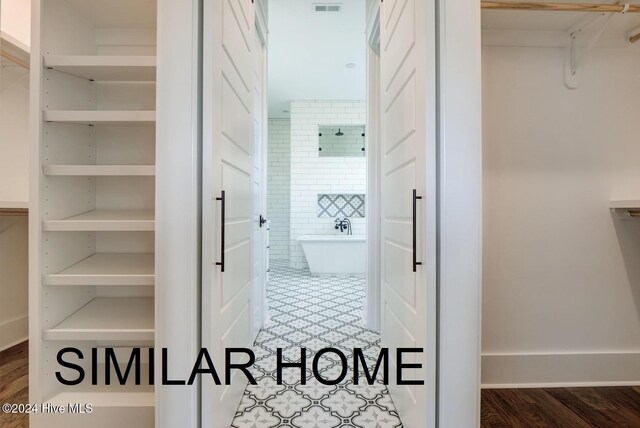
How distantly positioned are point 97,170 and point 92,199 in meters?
0.36

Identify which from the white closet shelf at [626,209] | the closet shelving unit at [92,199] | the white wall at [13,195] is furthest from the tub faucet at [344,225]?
the closet shelving unit at [92,199]

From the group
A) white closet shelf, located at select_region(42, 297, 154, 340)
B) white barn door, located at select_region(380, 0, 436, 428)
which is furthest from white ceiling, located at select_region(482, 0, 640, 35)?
white closet shelf, located at select_region(42, 297, 154, 340)

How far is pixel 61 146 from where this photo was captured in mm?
→ 1373

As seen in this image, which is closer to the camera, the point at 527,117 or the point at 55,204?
the point at 55,204

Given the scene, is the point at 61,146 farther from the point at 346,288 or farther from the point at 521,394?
the point at 346,288

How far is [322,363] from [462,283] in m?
1.30

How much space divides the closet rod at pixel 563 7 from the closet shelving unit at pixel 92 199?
5.15 feet

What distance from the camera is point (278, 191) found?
6309 millimetres

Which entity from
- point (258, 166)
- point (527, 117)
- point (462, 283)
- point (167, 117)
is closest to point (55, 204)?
point (167, 117)

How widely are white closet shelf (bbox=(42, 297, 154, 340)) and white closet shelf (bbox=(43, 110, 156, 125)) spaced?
82 cm

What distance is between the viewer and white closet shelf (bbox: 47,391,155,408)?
1300mm

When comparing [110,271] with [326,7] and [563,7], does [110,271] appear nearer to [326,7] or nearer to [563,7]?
[563,7]

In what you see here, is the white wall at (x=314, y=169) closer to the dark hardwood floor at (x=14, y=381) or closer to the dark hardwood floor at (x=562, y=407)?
the dark hardwood floor at (x=14, y=381)

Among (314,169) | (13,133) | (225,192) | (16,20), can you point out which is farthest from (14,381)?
(314,169)
